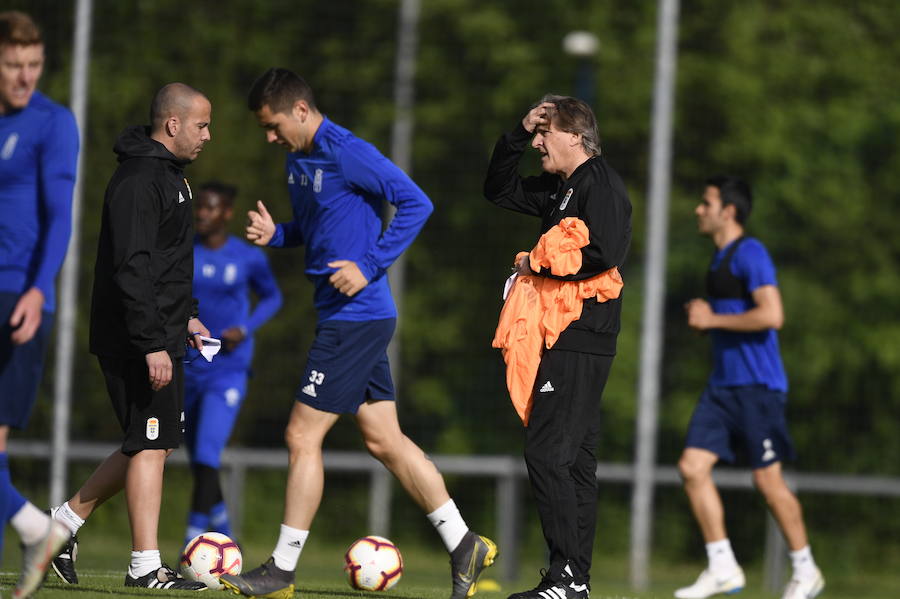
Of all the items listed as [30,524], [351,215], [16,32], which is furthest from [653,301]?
[30,524]

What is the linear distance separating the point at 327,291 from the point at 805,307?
8807 millimetres

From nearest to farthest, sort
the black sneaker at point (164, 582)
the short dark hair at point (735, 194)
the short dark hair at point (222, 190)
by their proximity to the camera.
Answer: the black sneaker at point (164, 582) → the short dark hair at point (735, 194) → the short dark hair at point (222, 190)

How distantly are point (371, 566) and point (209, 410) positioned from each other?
2.99 meters

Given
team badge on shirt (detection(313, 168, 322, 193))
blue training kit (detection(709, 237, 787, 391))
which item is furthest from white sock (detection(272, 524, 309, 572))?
blue training kit (detection(709, 237, 787, 391))

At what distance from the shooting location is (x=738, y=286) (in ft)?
31.1

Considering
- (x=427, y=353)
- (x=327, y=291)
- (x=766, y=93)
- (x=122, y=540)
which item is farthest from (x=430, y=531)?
(x=327, y=291)

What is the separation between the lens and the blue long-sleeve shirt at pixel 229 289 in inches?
400

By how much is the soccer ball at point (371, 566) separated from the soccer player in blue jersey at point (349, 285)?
298 millimetres

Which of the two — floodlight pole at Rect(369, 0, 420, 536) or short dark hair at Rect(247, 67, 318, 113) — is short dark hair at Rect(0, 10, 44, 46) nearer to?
short dark hair at Rect(247, 67, 318, 113)

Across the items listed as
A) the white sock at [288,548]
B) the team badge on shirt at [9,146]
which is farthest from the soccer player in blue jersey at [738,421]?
the team badge on shirt at [9,146]

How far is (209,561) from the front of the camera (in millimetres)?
7098

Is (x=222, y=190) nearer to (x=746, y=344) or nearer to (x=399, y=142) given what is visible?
(x=746, y=344)

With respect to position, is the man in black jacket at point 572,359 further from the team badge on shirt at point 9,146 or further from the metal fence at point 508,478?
the metal fence at point 508,478

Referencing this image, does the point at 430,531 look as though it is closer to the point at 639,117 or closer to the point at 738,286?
the point at 639,117
